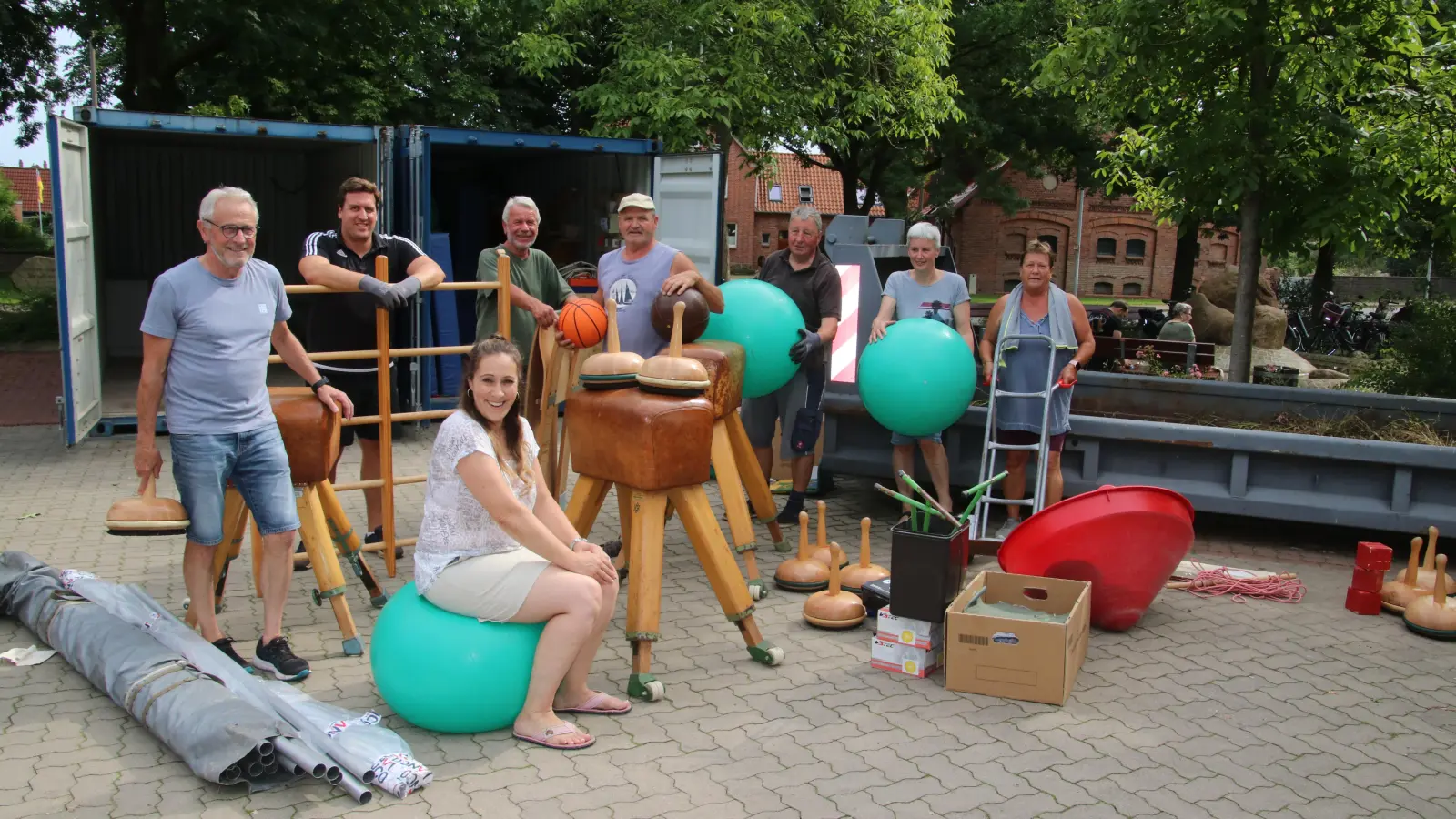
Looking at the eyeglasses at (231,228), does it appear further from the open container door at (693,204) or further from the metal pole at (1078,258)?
the metal pole at (1078,258)

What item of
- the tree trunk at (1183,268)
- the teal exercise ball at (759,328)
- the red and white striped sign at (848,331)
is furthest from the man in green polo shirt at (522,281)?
the tree trunk at (1183,268)

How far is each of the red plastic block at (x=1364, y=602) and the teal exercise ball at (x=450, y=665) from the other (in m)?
4.16

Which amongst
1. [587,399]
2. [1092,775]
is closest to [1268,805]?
[1092,775]

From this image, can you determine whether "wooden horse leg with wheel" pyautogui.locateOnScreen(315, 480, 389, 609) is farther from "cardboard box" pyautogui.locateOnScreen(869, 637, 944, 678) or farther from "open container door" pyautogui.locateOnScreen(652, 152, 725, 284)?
"open container door" pyautogui.locateOnScreen(652, 152, 725, 284)

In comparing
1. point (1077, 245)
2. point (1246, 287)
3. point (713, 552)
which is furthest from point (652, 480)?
point (1077, 245)

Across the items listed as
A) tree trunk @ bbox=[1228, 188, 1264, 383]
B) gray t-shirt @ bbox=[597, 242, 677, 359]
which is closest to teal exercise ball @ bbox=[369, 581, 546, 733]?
gray t-shirt @ bbox=[597, 242, 677, 359]

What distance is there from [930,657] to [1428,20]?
261 inches

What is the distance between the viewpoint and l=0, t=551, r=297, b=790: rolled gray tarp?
3.76 meters

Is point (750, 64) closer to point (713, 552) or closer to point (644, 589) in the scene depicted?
point (713, 552)

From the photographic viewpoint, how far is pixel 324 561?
5.05 m

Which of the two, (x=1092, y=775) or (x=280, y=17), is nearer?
(x=1092, y=775)

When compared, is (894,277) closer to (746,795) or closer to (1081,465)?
(1081,465)

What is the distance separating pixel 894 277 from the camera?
711 centimetres

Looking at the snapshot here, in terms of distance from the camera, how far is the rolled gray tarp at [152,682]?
3.76 metres
